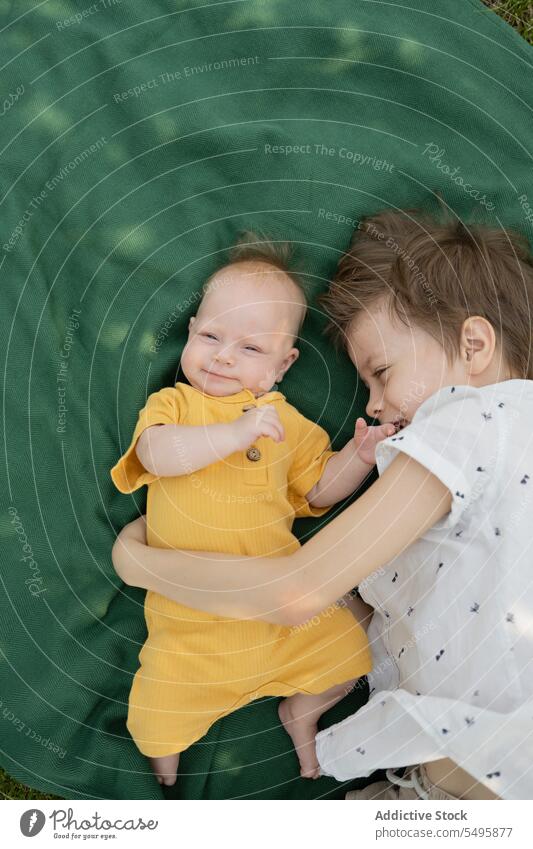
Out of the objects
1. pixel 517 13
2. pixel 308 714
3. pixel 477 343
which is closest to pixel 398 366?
pixel 477 343

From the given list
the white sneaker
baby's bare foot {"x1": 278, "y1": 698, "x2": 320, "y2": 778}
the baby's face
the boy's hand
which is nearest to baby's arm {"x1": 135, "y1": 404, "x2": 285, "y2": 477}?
the boy's hand

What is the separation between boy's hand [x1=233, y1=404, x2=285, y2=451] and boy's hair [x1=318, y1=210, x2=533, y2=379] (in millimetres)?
245

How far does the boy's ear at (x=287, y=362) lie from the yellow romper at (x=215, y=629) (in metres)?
0.08

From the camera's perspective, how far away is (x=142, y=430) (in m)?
1.30

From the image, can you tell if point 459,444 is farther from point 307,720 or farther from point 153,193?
point 153,193

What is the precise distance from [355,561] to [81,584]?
1.90 ft

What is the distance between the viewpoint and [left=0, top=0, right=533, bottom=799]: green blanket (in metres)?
1.41

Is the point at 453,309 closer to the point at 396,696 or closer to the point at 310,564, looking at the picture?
the point at 310,564

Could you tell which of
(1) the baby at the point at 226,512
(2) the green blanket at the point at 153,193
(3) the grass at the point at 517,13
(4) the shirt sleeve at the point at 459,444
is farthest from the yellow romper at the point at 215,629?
(3) the grass at the point at 517,13

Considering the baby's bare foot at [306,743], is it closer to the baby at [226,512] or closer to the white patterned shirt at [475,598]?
the baby at [226,512]

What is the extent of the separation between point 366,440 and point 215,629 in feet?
1.31

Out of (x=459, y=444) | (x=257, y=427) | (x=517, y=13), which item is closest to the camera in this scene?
(x=459, y=444)

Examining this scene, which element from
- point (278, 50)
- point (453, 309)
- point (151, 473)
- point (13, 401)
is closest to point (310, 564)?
point (151, 473)

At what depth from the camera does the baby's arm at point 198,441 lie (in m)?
1.23
